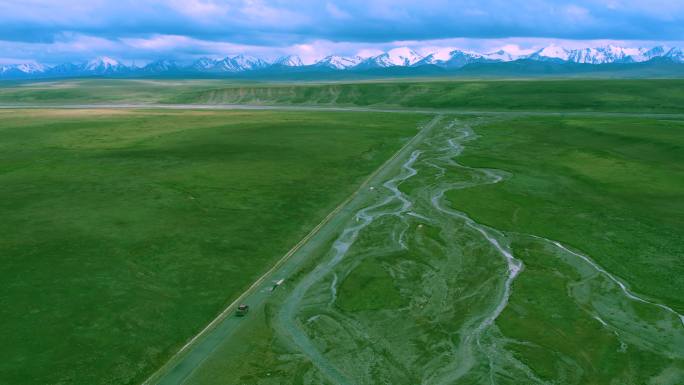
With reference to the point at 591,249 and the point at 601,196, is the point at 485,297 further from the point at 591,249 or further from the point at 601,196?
the point at 601,196

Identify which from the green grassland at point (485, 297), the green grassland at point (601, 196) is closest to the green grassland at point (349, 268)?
the green grassland at point (485, 297)

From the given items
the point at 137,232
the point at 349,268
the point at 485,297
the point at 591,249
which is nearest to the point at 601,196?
the point at 591,249

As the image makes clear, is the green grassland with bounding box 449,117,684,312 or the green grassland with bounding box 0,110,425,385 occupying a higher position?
the green grassland with bounding box 0,110,425,385

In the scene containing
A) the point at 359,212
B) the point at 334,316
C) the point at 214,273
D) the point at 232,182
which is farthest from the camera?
the point at 232,182

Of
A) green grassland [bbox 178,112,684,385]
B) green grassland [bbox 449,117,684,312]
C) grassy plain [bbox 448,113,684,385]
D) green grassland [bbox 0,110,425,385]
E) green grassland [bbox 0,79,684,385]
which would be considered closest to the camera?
green grassland [bbox 178,112,684,385]

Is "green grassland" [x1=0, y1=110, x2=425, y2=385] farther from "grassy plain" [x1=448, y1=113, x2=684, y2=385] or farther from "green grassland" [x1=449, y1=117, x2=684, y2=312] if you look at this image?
"grassy plain" [x1=448, y1=113, x2=684, y2=385]

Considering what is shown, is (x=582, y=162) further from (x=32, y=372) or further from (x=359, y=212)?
(x=32, y=372)

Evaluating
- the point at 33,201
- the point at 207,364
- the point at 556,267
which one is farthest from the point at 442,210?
the point at 33,201

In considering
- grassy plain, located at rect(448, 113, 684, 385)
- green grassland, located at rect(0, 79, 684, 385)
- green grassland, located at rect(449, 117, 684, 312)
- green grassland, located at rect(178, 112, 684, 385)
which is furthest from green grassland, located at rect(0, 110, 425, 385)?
grassy plain, located at rect(448, 113, 684, 385)
